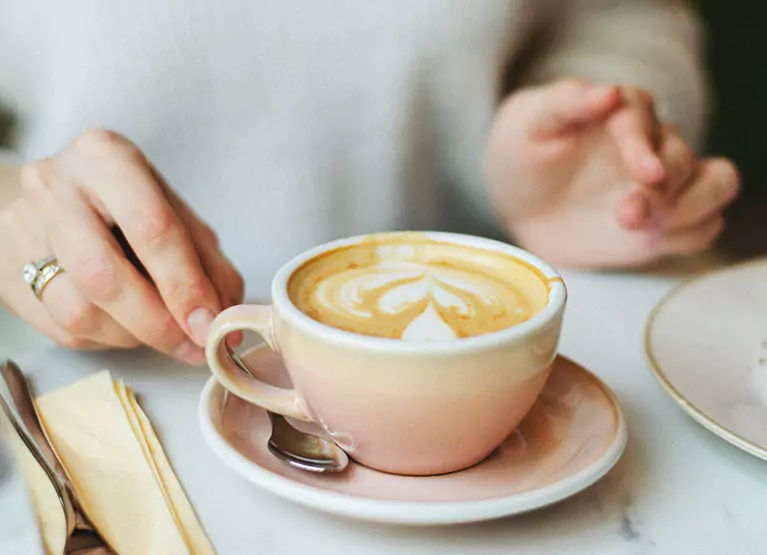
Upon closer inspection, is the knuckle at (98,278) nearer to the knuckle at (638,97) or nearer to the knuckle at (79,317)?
the knuckle at (79,317)

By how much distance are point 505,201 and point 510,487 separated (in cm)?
45

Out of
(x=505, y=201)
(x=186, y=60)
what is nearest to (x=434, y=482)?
(x=505, y=201)

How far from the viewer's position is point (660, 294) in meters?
0.56

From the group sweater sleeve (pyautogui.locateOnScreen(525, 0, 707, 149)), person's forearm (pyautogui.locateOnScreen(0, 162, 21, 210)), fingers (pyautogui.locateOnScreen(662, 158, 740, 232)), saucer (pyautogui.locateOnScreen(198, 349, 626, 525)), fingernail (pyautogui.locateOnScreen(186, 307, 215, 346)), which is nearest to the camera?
saucer (pyautogui.locateOnScreen(198, 349, 626, 525))

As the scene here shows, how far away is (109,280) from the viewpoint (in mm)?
409

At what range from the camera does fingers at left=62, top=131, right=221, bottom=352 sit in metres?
0.41

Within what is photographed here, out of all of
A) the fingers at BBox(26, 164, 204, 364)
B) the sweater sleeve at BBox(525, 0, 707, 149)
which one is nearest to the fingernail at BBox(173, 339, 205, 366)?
the fingers at BBox(26, 164, 204, 364)

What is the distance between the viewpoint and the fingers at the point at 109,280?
0.41m

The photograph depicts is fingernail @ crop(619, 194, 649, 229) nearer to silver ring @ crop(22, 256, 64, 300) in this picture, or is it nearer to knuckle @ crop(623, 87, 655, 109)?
knuckle @ crop(623, 87, 655, 109)

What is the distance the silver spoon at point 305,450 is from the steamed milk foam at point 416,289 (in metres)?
0.06

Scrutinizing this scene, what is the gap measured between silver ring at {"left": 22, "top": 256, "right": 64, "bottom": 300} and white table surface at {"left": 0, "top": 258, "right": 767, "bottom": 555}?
6 centimetres

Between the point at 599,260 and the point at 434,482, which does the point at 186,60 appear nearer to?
the point at 599,260

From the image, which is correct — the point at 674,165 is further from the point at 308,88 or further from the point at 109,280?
the point at 109,280

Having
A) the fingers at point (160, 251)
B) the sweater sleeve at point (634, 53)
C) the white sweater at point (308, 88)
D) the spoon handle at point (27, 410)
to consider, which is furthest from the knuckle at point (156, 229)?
the sweater sleeve at point (634, 53)
